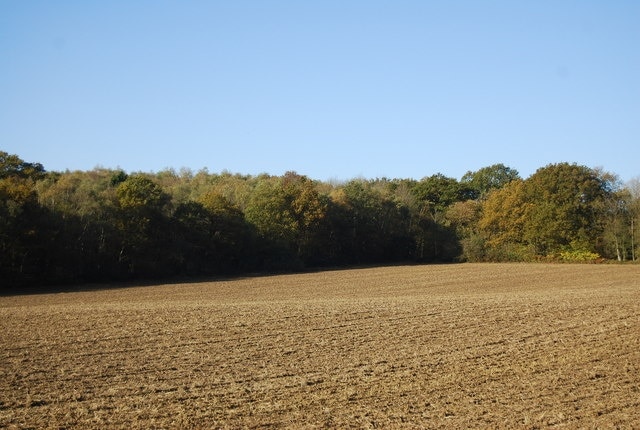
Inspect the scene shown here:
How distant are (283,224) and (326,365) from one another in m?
52.7

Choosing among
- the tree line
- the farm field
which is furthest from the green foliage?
the farm field

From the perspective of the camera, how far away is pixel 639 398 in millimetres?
11227

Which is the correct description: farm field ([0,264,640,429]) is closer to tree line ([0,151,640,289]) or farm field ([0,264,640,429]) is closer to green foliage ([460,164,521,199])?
tree line ([0,151,640,289])

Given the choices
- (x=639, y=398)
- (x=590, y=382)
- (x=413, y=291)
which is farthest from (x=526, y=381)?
(x=413, y=291)

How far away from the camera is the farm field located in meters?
10.5

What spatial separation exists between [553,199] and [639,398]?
61.2 m

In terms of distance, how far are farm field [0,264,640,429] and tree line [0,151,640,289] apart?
61.3 feet

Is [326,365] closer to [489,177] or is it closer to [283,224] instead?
[283,224]

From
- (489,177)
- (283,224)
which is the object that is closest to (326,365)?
(283,224)

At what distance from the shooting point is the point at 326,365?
48.4ft

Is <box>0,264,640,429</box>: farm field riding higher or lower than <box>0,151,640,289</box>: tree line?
lower

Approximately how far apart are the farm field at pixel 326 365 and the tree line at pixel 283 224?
18.7m

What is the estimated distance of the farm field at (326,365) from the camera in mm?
10469

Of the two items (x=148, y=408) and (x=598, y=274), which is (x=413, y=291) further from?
(x=148, y=408)
